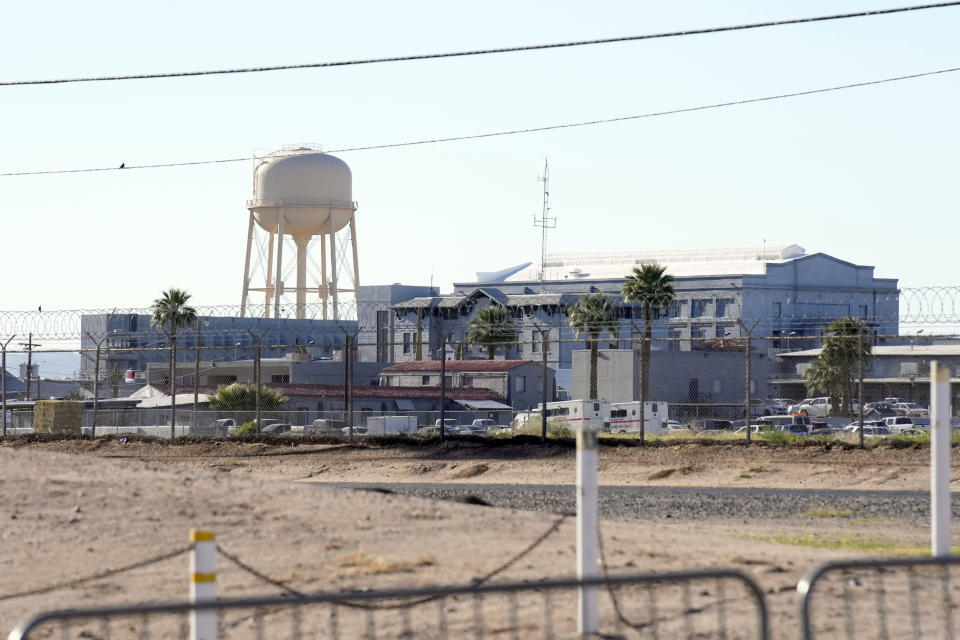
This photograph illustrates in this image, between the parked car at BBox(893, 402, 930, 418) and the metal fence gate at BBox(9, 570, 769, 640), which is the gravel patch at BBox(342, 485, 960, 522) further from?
the parked car at BBox(893, 402, 930, 418)

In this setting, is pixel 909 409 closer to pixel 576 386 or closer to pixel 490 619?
pixel 576 386

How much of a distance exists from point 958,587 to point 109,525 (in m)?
6.52

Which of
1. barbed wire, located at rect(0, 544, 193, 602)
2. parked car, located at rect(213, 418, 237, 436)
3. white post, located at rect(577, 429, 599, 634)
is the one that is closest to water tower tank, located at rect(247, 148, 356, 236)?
parked car, located at rect(213, 418, 237, 436)

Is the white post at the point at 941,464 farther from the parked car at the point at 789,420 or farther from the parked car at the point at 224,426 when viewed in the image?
the parked car at the point at 789,420

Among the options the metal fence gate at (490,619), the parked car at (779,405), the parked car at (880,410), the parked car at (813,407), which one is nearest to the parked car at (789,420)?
the parked car at (880,410)

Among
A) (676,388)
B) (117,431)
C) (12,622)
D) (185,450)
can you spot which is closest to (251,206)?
(676,388)

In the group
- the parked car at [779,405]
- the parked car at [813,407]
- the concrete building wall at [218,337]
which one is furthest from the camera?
the concrete building wall at [218,337]

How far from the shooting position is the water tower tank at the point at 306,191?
281 ft

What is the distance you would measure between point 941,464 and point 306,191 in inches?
3050

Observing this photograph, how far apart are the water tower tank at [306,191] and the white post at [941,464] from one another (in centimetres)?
7710

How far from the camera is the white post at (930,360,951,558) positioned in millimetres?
9859

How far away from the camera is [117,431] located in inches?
1480

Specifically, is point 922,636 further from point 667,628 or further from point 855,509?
point 855,509

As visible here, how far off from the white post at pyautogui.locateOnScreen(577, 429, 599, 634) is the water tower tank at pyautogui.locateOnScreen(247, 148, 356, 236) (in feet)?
258
